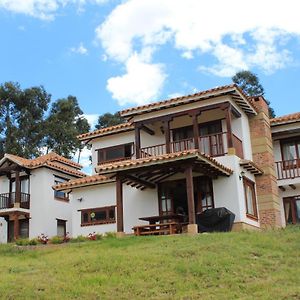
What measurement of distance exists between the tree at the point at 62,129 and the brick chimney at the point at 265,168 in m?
23.9

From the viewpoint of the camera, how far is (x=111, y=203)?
79.0 feet

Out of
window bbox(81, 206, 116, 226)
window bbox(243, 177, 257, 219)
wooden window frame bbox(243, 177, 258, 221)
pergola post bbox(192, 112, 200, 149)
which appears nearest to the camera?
pergola post bbox(192, 112, 200, 149)

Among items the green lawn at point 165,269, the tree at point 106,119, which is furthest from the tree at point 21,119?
the green lawn at point 165,269

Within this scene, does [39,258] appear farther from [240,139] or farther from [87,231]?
[240,139]

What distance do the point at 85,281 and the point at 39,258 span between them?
472 cm

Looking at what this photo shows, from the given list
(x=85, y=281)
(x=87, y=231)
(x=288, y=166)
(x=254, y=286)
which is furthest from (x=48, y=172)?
(x=254, y=286)

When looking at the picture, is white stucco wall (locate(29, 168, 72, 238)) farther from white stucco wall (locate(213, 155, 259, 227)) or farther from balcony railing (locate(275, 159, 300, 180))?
balcony railing (locate(275, 159, 300, 180))

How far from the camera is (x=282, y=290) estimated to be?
410 inches

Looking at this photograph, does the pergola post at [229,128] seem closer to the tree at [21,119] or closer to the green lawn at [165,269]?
the green lawn at [165,269]

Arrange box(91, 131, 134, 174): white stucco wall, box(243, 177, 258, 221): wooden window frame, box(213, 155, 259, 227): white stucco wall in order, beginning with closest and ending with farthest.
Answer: box(213, 155, 259, 227): white stucco wall → box(243, 177, 258, 221): wooden window frame → box(91, 131, 134, 174): white stucco wall

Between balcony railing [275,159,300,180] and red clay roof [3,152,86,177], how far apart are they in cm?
1415

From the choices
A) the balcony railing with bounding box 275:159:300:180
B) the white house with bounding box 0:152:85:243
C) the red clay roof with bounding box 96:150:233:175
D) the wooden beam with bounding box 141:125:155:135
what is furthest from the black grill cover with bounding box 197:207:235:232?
the white house with bounding box 0:152:85:243

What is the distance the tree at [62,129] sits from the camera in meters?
44.9

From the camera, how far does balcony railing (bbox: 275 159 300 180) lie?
2327 centimetres
